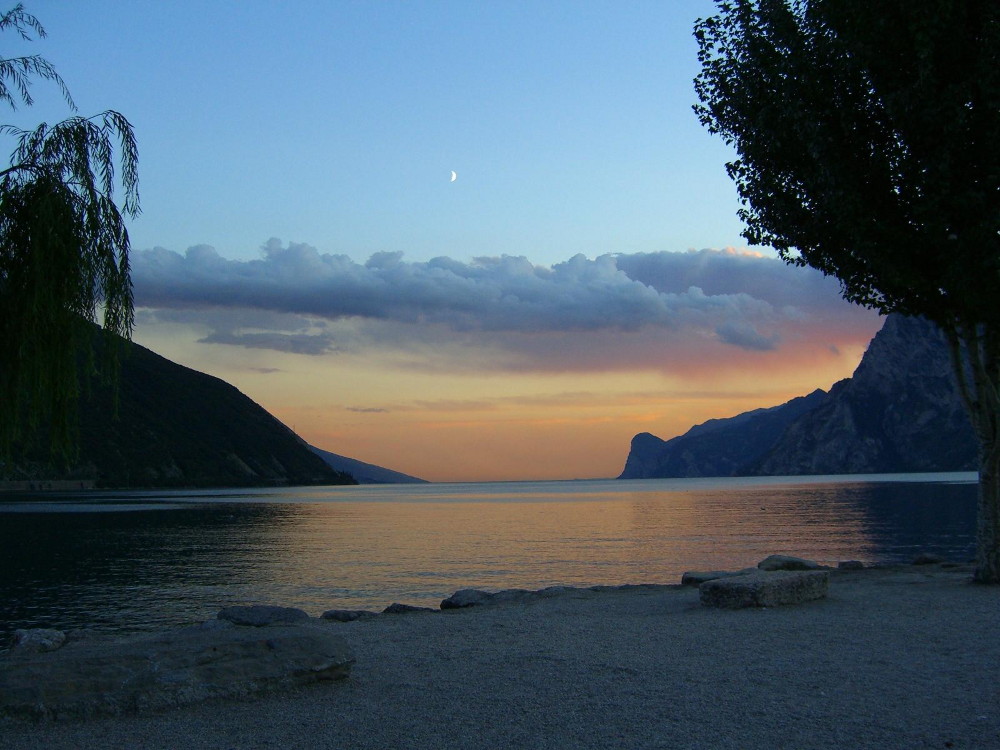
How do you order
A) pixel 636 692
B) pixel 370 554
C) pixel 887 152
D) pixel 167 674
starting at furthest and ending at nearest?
pixel 370 554 < pixel 887 152 < pixel 636 692 < pixel 167 674

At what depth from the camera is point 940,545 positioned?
46.6m

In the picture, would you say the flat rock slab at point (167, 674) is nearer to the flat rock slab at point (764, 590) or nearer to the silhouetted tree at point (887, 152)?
the flat rock slab at point (764, 590)

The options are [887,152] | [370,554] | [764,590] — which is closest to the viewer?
[764,590]

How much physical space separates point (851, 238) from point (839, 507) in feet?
264

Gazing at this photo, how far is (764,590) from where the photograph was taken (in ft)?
54.9

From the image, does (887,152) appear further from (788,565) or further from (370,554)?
(370,554)

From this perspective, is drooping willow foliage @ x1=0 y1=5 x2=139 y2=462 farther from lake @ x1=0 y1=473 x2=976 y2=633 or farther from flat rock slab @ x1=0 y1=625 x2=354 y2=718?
lake @ x1=0 y1=473 x2=976 y2=633

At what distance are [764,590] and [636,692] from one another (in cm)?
789

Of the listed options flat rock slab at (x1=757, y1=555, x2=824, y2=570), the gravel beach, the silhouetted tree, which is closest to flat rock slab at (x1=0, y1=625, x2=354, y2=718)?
the gravel beach

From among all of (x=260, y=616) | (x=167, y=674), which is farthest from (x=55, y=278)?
(x=260, y=616)

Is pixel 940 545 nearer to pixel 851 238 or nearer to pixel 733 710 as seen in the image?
pixel 851 238

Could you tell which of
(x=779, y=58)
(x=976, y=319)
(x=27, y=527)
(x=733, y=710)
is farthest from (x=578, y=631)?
(x=27, y=527)

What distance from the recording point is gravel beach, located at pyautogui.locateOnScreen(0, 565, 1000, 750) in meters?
8.23

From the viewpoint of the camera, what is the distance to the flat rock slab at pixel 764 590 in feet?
55.1
